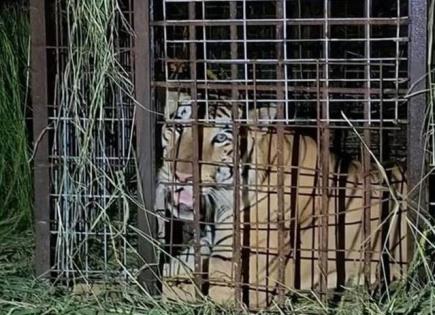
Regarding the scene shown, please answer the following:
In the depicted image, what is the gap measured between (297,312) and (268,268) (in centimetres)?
20

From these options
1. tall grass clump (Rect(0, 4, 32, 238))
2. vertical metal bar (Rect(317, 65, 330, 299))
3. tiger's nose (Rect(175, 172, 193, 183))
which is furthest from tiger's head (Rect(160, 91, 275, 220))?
tall grass clump (Rect(0, 4, 32, 238))

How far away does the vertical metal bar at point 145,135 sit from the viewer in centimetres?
332

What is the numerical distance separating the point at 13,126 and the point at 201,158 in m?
1.64

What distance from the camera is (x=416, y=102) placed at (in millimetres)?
3152

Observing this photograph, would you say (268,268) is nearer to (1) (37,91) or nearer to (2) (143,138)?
(2) (143,138)

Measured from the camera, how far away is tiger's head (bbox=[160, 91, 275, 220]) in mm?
3389

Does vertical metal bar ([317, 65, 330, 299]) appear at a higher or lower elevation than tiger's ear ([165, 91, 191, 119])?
lower

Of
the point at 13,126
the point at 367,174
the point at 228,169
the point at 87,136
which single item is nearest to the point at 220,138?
the point at 228,169

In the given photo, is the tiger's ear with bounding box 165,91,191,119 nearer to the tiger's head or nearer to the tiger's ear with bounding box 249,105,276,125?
the tiger's head

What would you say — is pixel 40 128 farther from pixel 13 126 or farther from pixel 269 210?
pixel 13 126

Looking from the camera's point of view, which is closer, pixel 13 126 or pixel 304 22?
pixel 304 22

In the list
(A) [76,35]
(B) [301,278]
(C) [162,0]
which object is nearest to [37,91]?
(A) [76,35]

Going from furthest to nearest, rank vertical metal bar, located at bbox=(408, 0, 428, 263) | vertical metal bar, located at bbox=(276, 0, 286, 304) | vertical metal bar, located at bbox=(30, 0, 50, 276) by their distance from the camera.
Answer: vertical metal bar, located at bbox=(30, 0, 50, 276)
vertical metal bar, located at bbox=(276, 0, 286, 304)
vertical metal bar, located at bbox=(408, 0, 428, 263)

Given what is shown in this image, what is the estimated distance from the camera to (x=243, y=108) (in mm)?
3484
